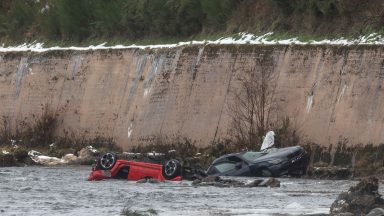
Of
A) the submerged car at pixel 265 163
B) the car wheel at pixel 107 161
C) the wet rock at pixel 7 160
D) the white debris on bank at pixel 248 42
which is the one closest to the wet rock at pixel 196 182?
the submerged car at pixel 265 163

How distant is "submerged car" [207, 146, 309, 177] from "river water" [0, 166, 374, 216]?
926 mm

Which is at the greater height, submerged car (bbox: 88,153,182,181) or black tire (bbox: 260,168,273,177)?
black tire (bbox: 260,168,273,177)

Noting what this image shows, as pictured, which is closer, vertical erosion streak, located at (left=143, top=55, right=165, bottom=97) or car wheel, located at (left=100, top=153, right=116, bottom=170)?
car wheel, located at (left=100, top=153, right=116, bottom=170)

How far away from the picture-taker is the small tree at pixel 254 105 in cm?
4231

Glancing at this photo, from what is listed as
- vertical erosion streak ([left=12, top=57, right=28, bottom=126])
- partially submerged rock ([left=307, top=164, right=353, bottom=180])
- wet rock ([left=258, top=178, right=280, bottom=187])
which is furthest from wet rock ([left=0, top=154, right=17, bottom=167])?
wet rock ([left=258, top=178, right=280, bottom=187])

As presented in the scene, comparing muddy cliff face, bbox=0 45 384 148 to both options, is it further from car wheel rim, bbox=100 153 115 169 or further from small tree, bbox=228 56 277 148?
car wheel rim, bbox=100 153 115 169

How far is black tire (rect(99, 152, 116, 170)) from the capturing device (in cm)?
3628

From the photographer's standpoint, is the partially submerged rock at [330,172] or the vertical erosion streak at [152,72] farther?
the vertical erosion streak at [152,72]

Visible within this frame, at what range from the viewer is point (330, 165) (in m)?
38.1

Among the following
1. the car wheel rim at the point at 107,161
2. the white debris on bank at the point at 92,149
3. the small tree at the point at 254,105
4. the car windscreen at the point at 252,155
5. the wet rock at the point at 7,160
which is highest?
the small tree at the point at 254,105

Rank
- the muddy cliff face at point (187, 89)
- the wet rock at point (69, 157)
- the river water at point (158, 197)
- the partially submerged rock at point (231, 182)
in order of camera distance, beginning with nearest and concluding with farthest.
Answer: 1. the river water at point (158, 197)
2. the partially submerged rock at point (231, 182)
3. the muddy cliff face at point (187, 89)
4. the wet rock at point (69, 157)

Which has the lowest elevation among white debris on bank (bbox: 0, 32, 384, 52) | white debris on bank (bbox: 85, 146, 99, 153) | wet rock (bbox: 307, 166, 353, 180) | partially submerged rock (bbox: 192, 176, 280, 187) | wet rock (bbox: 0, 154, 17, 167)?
wet rock (bbox: 0, 154, 17, 167)

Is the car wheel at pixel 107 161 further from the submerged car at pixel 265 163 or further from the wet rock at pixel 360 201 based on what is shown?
the wet rock at pixel 360 201

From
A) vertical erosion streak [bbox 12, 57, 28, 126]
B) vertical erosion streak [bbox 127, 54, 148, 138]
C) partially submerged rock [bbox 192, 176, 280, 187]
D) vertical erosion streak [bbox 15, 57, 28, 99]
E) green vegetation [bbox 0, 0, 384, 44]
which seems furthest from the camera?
vertical erosion streak [bbox 15, 57, 28, 99]
